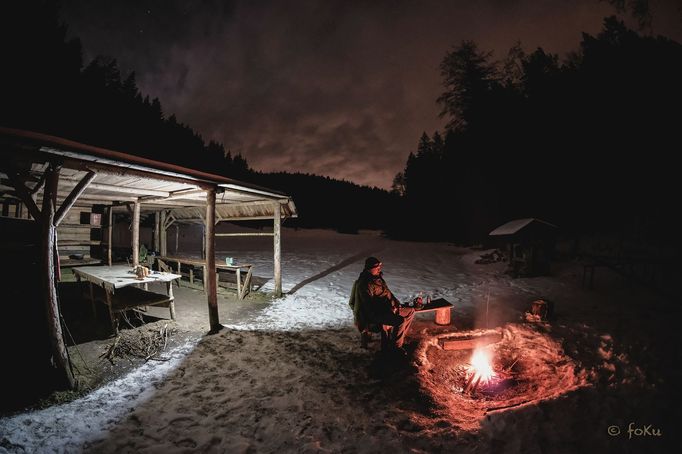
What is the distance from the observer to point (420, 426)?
3.83m

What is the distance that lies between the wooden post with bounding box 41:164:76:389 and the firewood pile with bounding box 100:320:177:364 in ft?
3.27

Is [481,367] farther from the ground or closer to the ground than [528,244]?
closer to the ground

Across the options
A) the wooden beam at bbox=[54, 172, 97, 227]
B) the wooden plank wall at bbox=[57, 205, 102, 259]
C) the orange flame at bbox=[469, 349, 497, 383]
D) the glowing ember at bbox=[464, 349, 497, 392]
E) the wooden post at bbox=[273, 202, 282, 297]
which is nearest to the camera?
the wooden beam at bbox=[54, 172, 97, 227]

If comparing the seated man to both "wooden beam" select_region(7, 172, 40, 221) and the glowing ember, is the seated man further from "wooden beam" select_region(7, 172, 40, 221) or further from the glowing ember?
"wooden beam" select_region(7, 172, 40, 221)

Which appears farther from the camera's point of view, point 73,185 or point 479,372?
point 73,185

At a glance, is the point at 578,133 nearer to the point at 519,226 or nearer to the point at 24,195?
the point at 519,226

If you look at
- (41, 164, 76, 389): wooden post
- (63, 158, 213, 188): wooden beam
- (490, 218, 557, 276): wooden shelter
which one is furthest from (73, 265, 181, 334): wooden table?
(490, 218, 557, 276): wooden shelter

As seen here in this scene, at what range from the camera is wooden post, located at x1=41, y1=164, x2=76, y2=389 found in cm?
433

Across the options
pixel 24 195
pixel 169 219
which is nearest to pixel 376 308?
pixel 24 195

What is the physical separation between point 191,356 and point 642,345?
28.3ft

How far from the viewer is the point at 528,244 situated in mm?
13828

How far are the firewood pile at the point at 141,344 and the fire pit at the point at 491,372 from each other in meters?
5.21

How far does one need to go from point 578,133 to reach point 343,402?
2874 cm

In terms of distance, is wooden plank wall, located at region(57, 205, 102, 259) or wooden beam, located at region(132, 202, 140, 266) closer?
wooden beam, located at region(132, 202, 140, 266)
